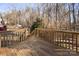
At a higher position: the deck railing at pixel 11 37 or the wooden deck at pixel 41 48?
the deck railing at pixel 11 37

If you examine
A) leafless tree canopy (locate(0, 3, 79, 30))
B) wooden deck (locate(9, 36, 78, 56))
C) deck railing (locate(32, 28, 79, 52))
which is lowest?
wooden deck (locate(9, 36, 78, 56))

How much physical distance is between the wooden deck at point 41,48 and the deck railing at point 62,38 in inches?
1.2

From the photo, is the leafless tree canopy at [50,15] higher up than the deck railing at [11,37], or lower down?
higher up

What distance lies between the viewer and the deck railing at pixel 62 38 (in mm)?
1350

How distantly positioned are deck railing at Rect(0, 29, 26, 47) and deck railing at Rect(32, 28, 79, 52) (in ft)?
0.33

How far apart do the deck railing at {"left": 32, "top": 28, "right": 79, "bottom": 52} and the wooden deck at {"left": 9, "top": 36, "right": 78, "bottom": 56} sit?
0.10 ft

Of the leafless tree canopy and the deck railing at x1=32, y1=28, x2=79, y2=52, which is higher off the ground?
the leafless tree canopy

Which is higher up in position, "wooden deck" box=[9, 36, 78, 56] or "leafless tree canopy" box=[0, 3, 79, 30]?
"leafless tree canopy" box=[0, 3, 79, 30]

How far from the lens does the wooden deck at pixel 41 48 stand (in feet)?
4.44

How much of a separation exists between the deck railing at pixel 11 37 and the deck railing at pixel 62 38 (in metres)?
0.10

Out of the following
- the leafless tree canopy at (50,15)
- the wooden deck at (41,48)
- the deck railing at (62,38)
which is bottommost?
the wooden deck at (41,48)

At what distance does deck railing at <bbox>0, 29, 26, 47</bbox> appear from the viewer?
1.37 metres

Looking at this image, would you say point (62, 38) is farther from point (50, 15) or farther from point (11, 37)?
point (11, 37)

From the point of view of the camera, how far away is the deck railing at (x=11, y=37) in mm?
1369
